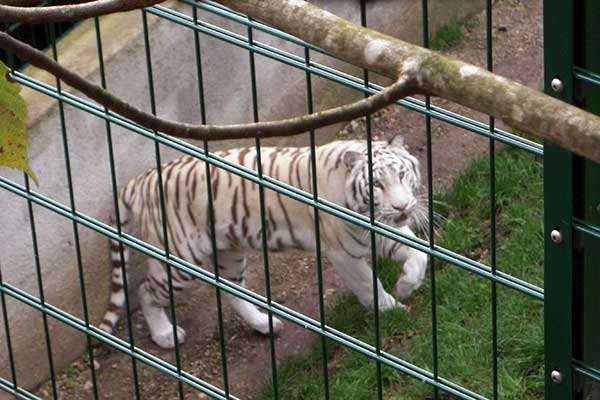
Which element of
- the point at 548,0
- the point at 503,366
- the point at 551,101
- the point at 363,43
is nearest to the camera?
the point at 551,101

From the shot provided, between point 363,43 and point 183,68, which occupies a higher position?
point 363,43

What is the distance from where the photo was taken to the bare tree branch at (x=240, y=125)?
1306 mm

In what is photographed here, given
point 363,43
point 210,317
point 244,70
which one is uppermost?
point 363,43

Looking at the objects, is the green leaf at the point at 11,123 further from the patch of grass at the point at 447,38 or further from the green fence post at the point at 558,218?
the patch of grass at the point at 447,38

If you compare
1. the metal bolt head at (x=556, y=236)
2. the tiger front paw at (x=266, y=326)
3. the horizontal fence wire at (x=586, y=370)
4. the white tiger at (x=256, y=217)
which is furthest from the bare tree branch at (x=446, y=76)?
the tiger front paw at (x=266, y=326)

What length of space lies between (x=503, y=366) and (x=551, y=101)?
3.05 meters

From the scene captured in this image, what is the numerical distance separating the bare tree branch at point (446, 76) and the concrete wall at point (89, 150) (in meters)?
3.11

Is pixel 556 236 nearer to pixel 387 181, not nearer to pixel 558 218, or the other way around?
pixel 558 218

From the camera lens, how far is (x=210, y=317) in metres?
5.15

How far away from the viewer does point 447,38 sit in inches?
237

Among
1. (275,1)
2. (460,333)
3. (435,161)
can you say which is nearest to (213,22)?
(435,161)

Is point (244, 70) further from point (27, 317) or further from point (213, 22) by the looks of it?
point (27, 317)

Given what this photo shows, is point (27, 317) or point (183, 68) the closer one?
point (27, 317)

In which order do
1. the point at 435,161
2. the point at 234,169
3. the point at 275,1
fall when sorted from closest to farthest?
the point at 275,1, the point at 234,169, the point at 435,161
